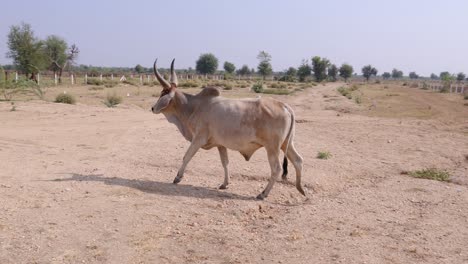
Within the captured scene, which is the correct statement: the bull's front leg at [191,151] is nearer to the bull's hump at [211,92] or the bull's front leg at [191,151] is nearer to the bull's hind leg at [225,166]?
the bull's hind leg at [225,166]

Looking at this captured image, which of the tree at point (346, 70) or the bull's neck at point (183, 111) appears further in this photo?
the tree at point (346, 70)

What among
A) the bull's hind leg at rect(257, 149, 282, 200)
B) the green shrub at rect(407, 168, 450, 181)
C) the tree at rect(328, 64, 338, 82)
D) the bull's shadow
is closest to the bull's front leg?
the bull's shadow

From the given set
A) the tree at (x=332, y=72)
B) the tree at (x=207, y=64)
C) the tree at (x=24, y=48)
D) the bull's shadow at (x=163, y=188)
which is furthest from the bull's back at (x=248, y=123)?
the tree at (x=332, y=72)

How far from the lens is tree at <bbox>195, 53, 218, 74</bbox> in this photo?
Result: 10581 cm

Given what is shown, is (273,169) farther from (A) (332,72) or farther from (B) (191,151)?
(A) (332,72)

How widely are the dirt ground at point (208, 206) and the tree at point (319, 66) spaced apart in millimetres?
102967

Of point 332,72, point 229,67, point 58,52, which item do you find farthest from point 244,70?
point 58,52

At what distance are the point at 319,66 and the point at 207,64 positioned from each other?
2760 cm

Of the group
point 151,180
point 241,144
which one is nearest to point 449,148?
point 241,144

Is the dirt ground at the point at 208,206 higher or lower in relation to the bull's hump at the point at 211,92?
lower

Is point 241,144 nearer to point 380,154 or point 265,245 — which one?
point 265,245

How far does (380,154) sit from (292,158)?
18.1 feet

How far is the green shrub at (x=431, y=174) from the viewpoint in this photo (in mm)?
10652

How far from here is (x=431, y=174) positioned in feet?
35.5
